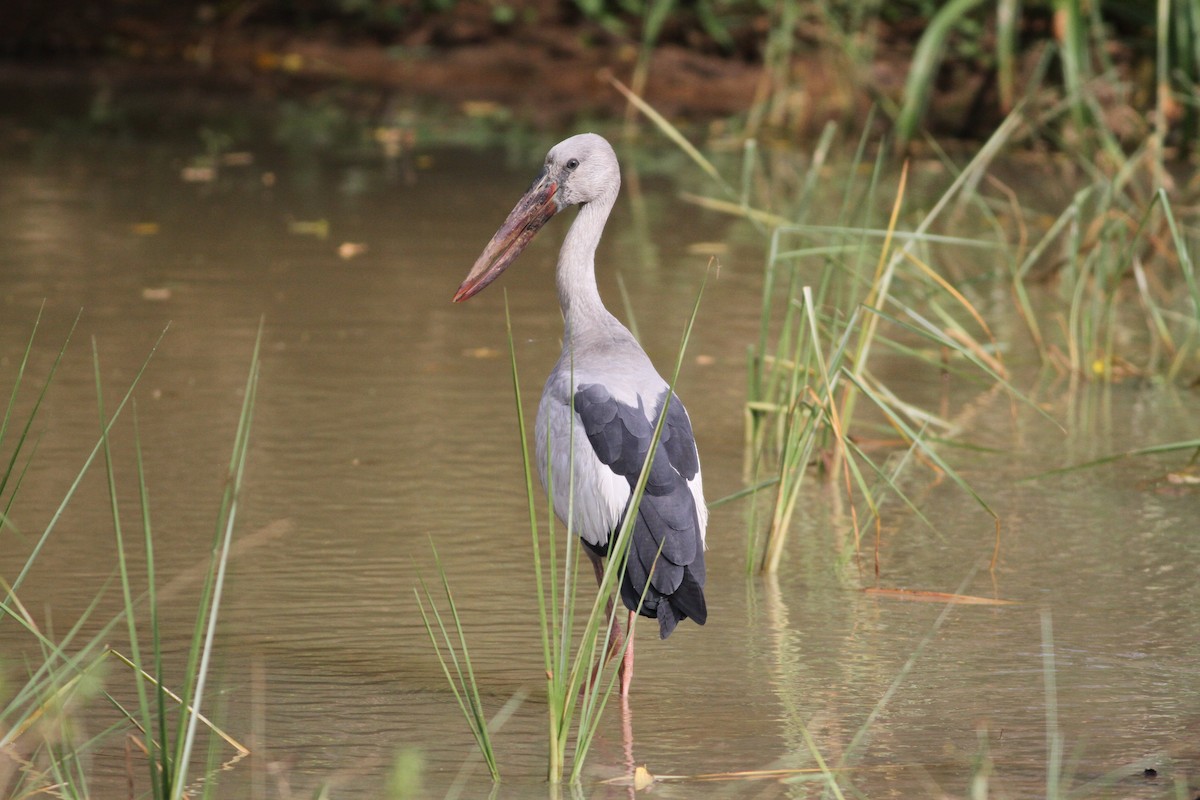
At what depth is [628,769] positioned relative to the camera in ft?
11.9

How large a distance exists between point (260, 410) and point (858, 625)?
2.53 metres

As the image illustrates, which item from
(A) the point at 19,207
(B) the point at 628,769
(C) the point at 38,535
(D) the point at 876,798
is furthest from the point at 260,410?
(A) the point at 19,207

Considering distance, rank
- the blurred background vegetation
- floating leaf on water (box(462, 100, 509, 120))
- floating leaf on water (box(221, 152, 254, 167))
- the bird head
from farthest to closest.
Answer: floating leaf on water (box(462, 100, 509, 120))
the blurred background vegetation
floating leaf on water (box(221, 152, 254, 167))
the bird head

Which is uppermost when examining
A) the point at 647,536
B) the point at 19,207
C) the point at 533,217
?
the point at 533,217

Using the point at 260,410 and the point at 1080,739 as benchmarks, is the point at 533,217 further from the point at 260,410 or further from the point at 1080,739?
the point at 1080,739

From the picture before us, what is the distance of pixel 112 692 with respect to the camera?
12.9ft

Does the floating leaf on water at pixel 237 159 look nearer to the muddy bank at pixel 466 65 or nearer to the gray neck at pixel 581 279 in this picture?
the muddy bank at pixel 466 65

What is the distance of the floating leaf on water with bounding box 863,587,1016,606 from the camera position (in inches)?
184

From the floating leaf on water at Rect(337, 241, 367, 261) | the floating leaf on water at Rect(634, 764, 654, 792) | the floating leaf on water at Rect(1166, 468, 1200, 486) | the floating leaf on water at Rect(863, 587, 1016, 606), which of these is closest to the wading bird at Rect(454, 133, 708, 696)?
the floating leaf on water at Rect(634, 764, 654, 792)

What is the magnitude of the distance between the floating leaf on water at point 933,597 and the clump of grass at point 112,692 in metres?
1.87

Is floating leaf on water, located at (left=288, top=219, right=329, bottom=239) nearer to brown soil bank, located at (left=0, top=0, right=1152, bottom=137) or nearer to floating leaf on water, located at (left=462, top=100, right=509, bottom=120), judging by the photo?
floating leaf on water, located at (left=462, top=100, right=509, bottom=120)

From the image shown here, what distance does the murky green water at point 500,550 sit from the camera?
12.3 ft

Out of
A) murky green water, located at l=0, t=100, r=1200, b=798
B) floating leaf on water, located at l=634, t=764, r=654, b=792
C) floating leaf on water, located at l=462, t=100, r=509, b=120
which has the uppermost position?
floating leaf on water, located at l=634, t=764, r=654, b=792

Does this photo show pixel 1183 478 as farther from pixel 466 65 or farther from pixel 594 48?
pixel 466 65
